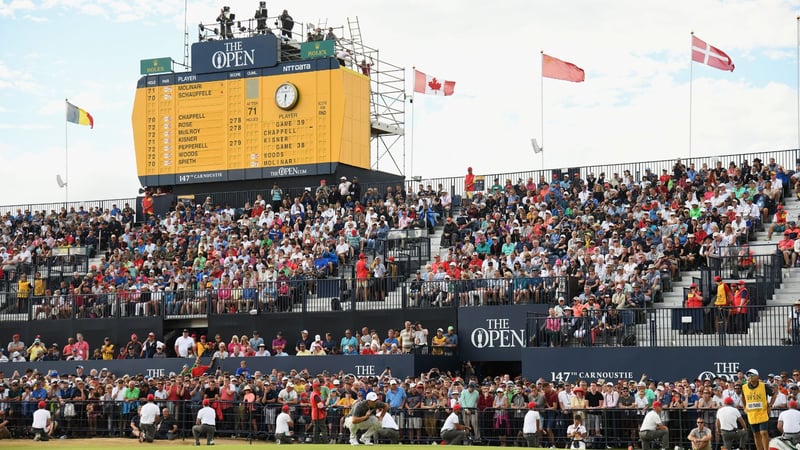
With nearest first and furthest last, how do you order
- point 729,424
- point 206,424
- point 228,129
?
1. point 729,424
2. point 206,424
3. point 228,129

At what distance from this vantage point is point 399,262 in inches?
1510

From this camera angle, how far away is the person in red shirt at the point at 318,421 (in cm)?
2959

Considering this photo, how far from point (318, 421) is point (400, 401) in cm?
212

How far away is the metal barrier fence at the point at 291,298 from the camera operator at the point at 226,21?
1309 cm

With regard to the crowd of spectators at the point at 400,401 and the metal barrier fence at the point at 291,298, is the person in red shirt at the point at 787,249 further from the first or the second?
the metal barrier fence at the point at 291,298

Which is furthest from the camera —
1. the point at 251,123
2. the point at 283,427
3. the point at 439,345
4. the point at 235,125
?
the point at 235,125

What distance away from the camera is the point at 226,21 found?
48844 mm

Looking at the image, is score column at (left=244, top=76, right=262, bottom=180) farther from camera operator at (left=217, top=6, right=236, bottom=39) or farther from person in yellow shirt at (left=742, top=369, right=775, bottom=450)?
person in yellow shirt at (left=742, top=369, right=775, bottom=450)

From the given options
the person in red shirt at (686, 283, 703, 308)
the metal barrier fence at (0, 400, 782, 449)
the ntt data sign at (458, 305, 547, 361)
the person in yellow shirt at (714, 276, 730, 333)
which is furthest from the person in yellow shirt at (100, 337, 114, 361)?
the person in yellow shirt at (714, 276, 730, 333)

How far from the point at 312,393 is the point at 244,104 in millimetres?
19767

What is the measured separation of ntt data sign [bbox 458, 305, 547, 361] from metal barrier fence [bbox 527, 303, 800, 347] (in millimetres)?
1188

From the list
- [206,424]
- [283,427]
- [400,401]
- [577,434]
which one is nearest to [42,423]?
[206,424]

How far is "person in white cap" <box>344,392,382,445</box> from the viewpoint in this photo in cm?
2608

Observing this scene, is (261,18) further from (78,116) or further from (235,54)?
(78,116)
